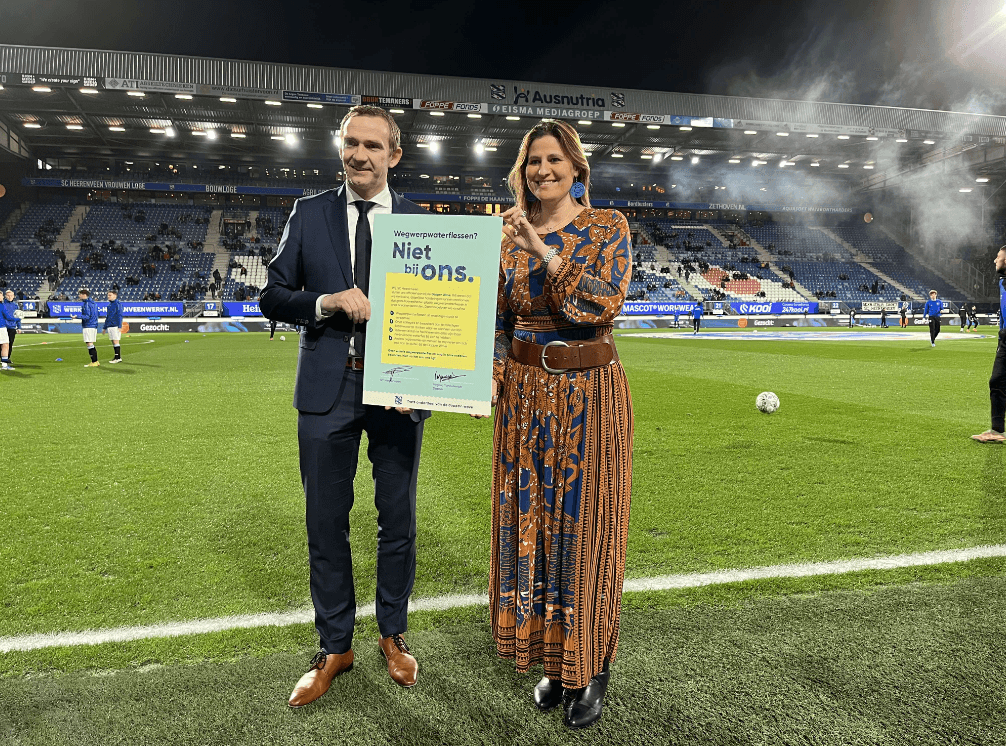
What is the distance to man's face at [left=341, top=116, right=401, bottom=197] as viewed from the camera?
6.71ft

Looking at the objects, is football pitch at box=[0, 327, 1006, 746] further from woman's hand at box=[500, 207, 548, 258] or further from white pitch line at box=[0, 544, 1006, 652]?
woman's hand at box=[500, 207, 548, 258]

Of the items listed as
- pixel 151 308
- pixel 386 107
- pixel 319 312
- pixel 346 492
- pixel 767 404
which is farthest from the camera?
pixel 151 308

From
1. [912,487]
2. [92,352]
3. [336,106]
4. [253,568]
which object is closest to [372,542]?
[253,568]

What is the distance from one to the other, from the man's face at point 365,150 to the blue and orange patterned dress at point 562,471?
522mm

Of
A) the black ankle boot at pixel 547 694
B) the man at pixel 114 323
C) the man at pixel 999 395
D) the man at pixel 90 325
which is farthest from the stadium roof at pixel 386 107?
the black ankle boot at pixel 547 694

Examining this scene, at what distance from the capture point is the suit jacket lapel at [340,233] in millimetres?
2135

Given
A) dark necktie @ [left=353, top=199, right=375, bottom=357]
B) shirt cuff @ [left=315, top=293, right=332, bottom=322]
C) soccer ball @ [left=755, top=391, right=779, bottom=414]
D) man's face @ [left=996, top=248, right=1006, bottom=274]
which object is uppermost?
→ man's face @ [left=996, top=248, right=1006, bottom=274]

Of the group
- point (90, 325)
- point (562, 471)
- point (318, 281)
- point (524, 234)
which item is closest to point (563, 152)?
point (524, 234)

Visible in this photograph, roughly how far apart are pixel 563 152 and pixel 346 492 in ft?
4.80

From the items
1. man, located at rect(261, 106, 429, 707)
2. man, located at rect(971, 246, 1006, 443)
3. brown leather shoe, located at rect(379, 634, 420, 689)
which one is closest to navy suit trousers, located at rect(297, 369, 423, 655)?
man, located at rect(261, 106, 429, 707)

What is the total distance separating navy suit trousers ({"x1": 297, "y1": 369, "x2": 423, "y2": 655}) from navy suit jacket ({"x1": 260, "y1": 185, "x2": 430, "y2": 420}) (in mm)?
65

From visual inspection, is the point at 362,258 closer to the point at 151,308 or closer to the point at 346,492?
the point at 346,492

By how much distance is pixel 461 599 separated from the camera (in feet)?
9.68

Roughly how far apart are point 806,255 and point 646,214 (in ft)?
41.0
